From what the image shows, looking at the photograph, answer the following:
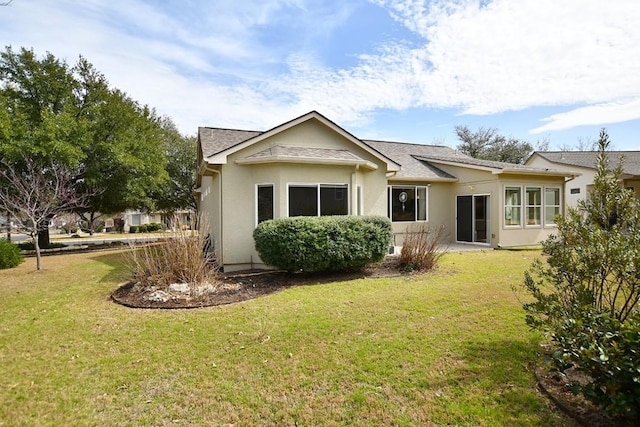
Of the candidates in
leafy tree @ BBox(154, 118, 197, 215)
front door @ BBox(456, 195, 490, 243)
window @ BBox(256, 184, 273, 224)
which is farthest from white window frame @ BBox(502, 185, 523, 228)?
Result: leafy tree @ BBox(154, 118, 197, 215)

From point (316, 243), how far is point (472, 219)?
35.7 feet

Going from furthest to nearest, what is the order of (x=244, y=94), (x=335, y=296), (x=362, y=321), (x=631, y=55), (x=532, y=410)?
(x=244, y=94)
(x=631, y=55)
(x=335, y=296)
(x=362, y=321)
(x=532, y=410)

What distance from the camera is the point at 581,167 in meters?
24.7

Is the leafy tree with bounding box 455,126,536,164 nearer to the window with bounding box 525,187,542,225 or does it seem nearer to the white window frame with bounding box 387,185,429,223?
the window with bounding box 525,187,542,225

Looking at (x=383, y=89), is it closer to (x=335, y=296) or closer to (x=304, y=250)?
(x=304, y=250)

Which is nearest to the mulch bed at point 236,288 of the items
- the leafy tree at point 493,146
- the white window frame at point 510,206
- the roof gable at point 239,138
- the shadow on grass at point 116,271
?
the shadow on grass at point 116,271

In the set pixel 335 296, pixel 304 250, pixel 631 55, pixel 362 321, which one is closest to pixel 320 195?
pixel 304 250

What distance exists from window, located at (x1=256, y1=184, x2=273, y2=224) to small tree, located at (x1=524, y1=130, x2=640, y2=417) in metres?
8.02

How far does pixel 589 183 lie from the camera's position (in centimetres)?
2370

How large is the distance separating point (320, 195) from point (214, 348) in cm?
697

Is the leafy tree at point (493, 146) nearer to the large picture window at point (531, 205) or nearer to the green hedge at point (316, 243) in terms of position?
the large picture window at point (531, 205)

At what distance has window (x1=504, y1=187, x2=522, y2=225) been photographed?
50.5ft

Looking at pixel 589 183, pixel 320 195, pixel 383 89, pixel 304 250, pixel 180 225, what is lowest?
pixel 304 250

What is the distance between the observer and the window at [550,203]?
53.8 ft
